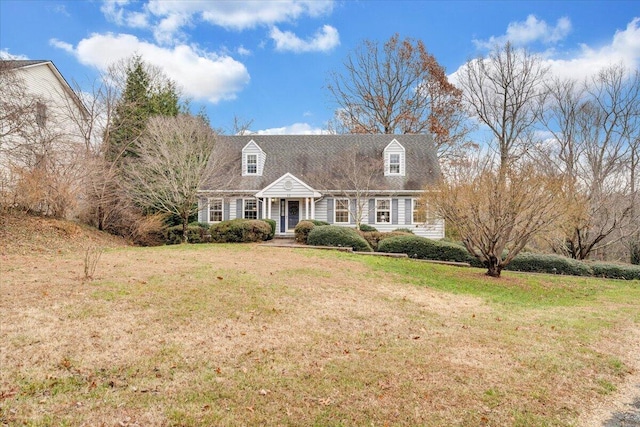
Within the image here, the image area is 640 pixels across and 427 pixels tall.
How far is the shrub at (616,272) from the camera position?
17.4m

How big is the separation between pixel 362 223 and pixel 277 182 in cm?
537

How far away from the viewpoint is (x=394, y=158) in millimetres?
Answer: 24172

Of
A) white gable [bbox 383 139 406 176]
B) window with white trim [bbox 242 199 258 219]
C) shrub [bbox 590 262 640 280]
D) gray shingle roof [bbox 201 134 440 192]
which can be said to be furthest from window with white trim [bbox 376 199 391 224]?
shrub [bbox 590 262 640 280]

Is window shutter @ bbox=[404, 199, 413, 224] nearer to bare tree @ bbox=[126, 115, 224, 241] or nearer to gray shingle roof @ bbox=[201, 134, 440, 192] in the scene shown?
gray shingle roof @ bbox=[201, 134, 440, 192]

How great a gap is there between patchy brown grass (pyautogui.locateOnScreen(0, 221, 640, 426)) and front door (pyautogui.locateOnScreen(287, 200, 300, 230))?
13.5 meters

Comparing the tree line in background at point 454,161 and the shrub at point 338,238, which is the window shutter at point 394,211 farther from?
the shrub at point 338,238

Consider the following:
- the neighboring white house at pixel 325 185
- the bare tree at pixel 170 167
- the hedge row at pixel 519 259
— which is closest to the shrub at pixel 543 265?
the hedge row at pixel 519 259

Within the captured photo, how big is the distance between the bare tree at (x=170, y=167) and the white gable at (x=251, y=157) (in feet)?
→ 12.0

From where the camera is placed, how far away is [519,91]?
88.8 feet

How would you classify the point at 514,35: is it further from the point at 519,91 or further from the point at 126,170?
the point at 126,170

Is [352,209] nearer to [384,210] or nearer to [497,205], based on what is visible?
[384,210]

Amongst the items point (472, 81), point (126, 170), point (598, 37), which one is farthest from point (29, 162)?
point (472, 81)

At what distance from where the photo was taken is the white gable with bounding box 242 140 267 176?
24.4m

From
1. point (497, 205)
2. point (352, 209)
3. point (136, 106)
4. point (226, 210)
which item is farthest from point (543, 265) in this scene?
point (136, 106)
